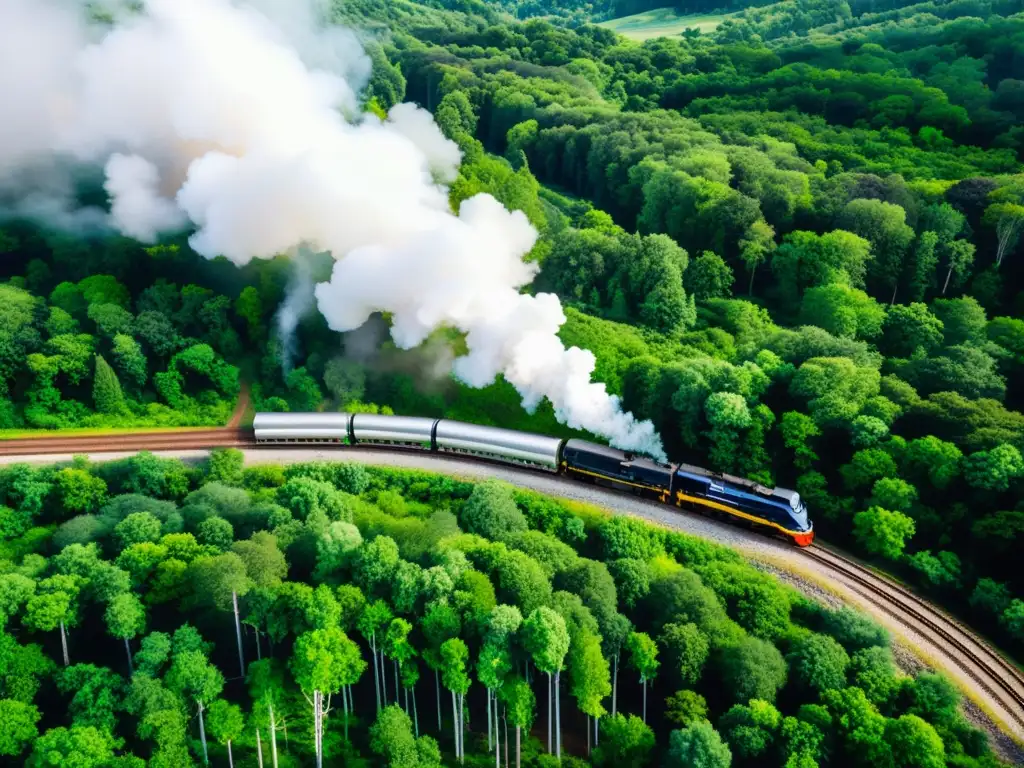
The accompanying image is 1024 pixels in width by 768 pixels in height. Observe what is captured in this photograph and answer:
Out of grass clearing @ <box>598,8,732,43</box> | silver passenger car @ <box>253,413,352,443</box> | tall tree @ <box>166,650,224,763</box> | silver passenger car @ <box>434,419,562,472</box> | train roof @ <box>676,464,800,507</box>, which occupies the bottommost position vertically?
tall tree @ <box>166,650,224,763</box>

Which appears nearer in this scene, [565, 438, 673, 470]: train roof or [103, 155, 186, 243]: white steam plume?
[565, 438, 673, 470]: train roof

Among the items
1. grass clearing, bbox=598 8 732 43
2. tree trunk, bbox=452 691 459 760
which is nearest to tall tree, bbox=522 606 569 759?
tree trunk, bbox=452 691 459 760

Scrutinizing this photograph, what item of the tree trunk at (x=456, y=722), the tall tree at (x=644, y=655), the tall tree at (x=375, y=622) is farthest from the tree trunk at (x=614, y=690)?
the tall tree at (x=375, y=622)

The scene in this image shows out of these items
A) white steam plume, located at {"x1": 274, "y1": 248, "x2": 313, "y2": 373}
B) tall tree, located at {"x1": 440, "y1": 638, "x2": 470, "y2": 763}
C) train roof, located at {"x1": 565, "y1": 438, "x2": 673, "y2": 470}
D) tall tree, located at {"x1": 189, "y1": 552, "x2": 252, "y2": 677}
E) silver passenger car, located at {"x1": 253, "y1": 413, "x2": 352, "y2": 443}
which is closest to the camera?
tall tree, located at {"x1": 440, "y1": 638, "x2": 470, "y2": 763}

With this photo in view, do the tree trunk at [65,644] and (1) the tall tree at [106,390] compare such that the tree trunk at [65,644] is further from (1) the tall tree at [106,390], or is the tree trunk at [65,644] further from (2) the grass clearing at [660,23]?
(2) the grass clearing at [660,23]

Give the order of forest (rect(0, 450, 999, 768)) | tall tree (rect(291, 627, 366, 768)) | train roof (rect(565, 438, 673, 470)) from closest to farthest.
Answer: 1. forest (rect(0, 450, 999, 768))
2. tall tree (rect(291, 627, 366, 768))
3. train roof (rect(565, 438, 673, 470))

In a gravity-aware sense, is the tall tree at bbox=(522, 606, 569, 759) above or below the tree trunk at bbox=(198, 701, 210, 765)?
above

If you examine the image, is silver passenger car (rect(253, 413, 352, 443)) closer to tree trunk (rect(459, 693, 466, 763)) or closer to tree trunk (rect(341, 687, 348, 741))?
tree trunk (rect(341, 687, 348, 741))
